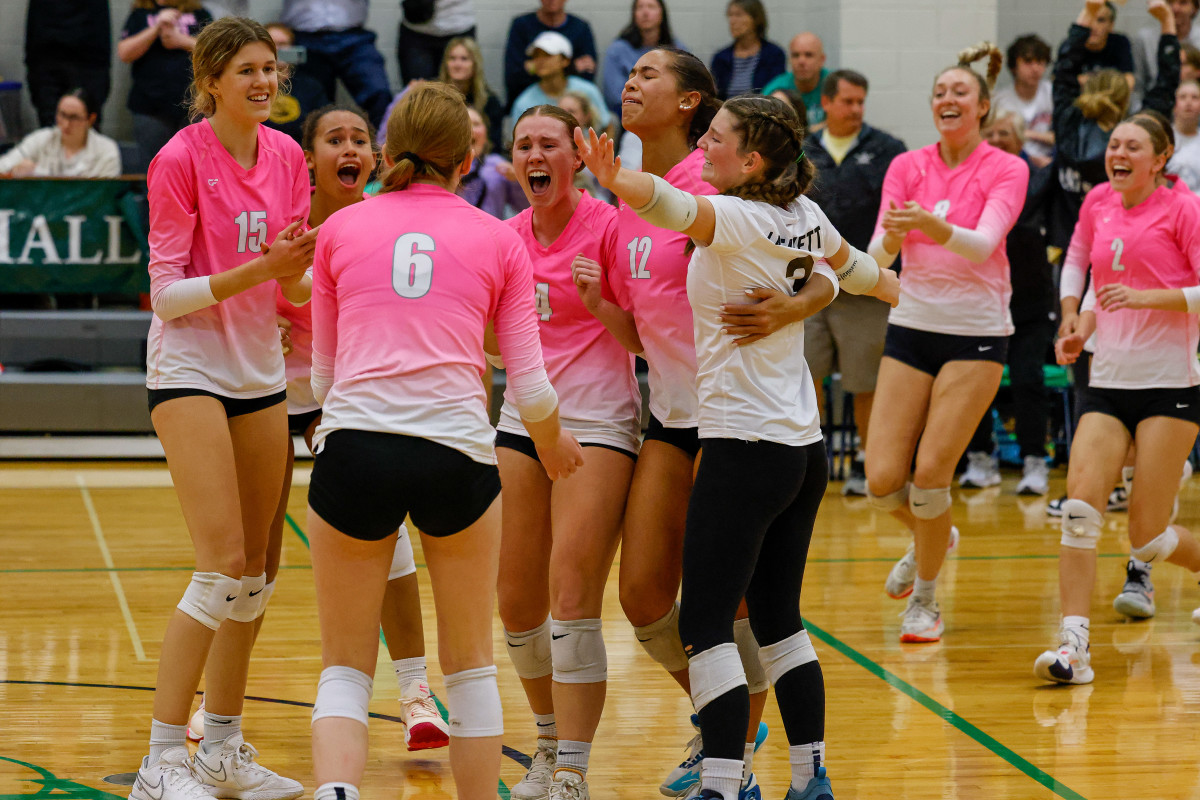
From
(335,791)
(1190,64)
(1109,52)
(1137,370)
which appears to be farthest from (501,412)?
(1109,52)

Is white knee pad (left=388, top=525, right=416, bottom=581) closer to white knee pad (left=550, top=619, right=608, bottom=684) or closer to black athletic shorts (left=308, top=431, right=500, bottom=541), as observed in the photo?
white knee pad (left=550, top=619, right=608, bottom=684)

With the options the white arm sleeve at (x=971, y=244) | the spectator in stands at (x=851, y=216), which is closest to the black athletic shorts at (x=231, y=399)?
the white arm sleeve at (x=971, y=244)

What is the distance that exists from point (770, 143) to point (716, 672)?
1.22 m

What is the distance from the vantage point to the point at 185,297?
3.34 metres

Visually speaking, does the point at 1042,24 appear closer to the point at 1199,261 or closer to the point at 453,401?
the point at 1199,261

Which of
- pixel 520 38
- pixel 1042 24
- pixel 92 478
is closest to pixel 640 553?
pixel 92 478

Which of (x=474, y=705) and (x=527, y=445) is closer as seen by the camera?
(x=474, y=705)

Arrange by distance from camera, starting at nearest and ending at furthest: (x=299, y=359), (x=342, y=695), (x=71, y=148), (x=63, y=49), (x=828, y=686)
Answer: (x=342, y=695) < (x=299, y=359) < (x=828, y=686) < (x=71, y=148) < (x=63, y=49)

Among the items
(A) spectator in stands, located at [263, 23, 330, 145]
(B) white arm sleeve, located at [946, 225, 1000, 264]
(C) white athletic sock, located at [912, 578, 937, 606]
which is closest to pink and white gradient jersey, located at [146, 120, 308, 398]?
(B) white arm sleeve, located at [946, 225, 1000, 264]

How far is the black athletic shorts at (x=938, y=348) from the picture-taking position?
5.13m

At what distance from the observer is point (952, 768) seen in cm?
384

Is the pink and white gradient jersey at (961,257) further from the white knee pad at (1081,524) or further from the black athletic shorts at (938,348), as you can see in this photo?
the white knee pad at (1081,524)

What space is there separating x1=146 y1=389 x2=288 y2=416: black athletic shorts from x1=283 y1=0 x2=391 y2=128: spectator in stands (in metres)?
6.58

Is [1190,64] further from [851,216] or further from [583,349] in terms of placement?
[583,349]
